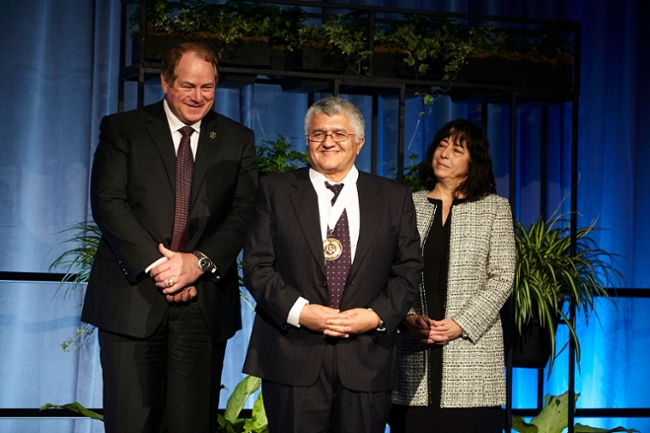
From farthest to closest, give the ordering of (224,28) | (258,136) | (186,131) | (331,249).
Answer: (258,136) < (224,28) < (186,131) < (331,249)

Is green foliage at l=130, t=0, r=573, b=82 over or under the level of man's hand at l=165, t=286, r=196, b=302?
over

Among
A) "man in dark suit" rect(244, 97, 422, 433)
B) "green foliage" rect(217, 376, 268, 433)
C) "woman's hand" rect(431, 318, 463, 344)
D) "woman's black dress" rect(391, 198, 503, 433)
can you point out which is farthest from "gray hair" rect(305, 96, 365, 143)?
"green foliage" rect(217, 376, 268, 433)

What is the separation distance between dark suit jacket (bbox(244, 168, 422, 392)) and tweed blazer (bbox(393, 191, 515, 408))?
397 mm

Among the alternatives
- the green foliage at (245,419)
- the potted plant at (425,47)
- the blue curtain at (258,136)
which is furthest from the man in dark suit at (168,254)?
the blue curtain at (258,136)

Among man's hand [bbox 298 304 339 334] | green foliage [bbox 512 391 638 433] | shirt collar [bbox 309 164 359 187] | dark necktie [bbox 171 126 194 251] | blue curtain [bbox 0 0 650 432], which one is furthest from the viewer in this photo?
blue curtain [bbox 0 0 650 432]

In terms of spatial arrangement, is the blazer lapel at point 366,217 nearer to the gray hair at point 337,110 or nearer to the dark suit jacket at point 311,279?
the dark suit jacket at point 311,279

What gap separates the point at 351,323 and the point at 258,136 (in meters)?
2.36

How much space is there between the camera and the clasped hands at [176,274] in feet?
8.62

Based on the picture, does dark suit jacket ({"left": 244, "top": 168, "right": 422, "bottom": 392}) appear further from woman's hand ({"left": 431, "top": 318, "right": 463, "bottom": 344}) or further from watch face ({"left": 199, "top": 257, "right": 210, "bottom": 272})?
woman's hand ({"left": 431, "top": 318, "right": 463, "bottom": 344})

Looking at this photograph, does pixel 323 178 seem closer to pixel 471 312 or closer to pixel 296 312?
pixel 296 312

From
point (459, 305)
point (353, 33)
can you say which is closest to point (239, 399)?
point (459, 305)

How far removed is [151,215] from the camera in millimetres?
2734

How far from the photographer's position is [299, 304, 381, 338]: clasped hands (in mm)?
2404

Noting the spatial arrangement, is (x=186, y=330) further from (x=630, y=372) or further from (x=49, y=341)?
(x=630, y=372)
